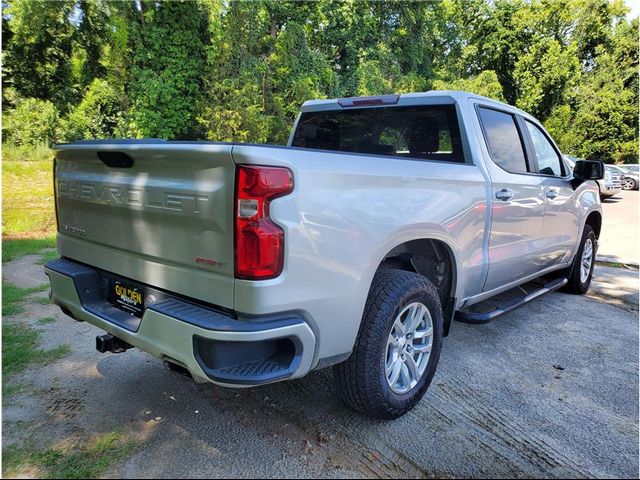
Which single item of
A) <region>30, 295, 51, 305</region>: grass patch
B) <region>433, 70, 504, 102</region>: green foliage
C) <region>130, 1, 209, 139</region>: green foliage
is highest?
<region>433, 70, 504, 102</region>: green foliage

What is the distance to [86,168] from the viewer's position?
2680 mm

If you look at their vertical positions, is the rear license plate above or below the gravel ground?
above

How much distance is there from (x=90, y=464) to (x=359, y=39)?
69.1 ft

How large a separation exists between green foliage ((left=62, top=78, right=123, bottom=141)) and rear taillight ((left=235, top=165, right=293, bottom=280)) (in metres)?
11.9

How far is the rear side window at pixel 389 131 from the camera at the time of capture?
3.48 metres

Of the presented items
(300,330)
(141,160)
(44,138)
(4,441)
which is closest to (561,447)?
(300,330)

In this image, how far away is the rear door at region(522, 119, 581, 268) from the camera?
425 centimetres

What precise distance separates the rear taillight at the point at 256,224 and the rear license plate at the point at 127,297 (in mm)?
804

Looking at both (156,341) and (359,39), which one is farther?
(359,39)

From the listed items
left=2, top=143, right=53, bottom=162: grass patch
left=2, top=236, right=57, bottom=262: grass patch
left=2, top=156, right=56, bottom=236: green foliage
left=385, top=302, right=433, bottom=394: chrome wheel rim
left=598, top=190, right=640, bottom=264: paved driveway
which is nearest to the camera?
left=385, top=302, right=433, bottom=394: chrome wheel rim

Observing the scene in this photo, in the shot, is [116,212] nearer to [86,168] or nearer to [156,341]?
[86,168]

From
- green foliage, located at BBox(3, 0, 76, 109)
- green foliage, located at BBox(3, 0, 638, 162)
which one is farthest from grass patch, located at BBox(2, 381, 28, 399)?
green foliage, located at BBox(3, 0, 76, 109)

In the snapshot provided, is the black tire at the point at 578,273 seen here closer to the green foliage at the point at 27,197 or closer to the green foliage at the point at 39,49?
the green foliage at the point at 27,197

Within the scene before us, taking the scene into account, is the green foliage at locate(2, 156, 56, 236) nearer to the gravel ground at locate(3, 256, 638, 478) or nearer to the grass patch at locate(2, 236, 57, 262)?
the grass patch at locate(2, 236, 57, 262)
